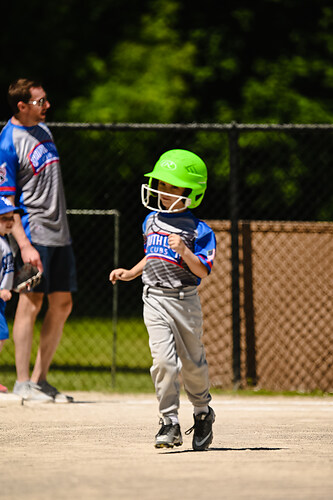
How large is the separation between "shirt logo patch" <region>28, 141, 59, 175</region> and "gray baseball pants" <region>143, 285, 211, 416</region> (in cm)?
190

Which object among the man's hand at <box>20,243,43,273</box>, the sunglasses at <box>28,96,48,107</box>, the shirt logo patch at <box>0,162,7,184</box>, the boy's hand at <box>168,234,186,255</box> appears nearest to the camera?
the boy's hand at <box>168,234,186,255</box>

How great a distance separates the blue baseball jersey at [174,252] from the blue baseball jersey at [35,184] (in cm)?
165

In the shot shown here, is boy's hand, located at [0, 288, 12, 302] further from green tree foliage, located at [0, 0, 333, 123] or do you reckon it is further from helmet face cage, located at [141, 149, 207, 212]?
green tree foliage, located at [0, 0, 333, 123]

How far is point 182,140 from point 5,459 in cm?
1053

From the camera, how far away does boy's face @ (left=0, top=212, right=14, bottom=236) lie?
260 inches

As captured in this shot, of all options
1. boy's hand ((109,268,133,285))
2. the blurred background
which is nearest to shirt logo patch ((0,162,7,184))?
boy's hand ((109,268,133,285))

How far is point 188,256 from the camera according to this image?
501 cm

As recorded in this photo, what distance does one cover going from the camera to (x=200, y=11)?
19203mm

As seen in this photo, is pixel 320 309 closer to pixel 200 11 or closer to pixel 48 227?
pixel 48 227

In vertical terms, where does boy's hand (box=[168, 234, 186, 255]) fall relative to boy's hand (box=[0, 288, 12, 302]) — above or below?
above

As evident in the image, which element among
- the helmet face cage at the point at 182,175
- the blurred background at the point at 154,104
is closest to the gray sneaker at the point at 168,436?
the helmet face cage at the point at 182,175

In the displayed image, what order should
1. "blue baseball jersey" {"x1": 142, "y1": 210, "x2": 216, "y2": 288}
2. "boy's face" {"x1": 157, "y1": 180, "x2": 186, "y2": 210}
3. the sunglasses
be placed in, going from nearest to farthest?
"blue baseball jersey" {"x1": 142, "y1": 210, "x2": 216, "y2": 288}, "boy's face" {"x1": 157, "y1": 180, "x2": 186, "y2": 210}, the sunglasses

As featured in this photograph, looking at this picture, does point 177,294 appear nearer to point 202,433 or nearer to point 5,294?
point 202,433

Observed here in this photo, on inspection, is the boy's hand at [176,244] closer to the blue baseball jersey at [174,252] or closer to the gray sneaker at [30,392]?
the blue baseball jersey at [174,252]
